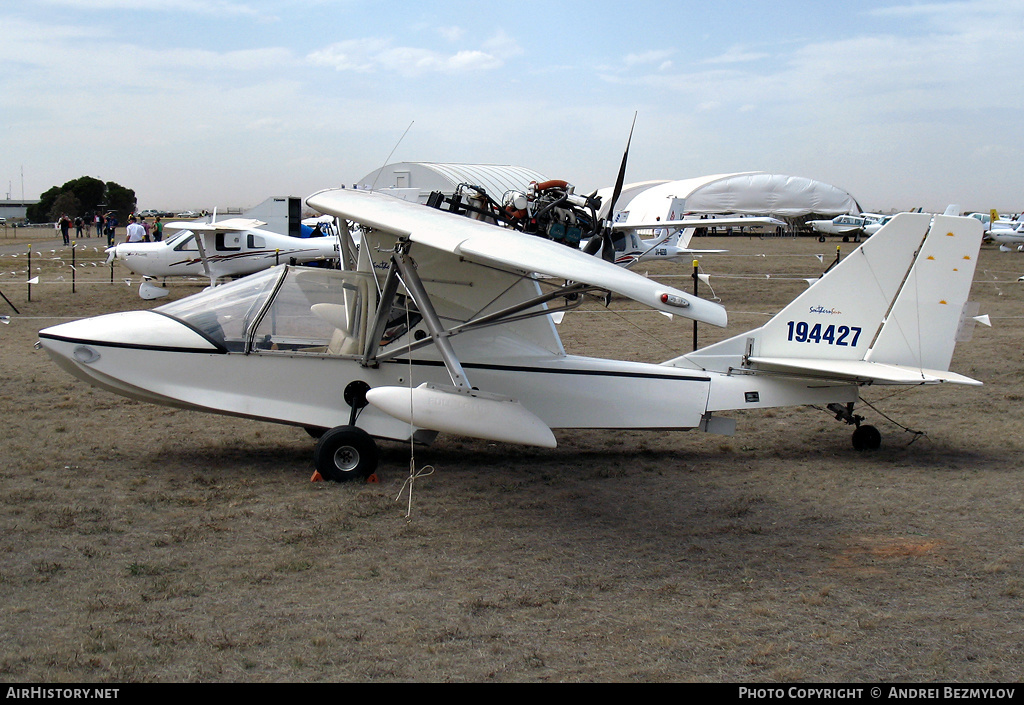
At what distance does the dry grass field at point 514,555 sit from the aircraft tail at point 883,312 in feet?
3.42

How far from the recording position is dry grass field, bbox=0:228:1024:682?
4211mm

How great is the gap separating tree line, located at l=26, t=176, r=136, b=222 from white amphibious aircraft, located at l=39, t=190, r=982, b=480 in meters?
95.7

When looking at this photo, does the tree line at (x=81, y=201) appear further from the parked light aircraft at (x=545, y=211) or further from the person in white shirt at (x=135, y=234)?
the parked light aircraft at (x=545, y=211)

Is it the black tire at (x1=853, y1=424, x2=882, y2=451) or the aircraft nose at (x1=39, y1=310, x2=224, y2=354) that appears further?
the black tire at (x1=853, y1=424, x2=882, y2=451)

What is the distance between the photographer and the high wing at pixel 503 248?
5027 millimetres

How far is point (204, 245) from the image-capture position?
23438mm

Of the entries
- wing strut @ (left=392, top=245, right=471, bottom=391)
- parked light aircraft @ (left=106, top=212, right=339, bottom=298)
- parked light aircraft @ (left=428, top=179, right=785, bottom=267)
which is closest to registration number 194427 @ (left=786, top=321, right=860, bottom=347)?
parked light aircraft @ (left=428, top=179, right=785, bottom=267)

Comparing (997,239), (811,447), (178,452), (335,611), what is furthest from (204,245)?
(997,239)

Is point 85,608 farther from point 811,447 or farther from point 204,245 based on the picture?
point 204,245

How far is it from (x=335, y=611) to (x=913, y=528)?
14.4ft

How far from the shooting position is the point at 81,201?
97000mm

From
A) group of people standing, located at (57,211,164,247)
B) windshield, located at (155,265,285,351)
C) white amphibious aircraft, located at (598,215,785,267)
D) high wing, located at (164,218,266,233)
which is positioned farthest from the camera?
group of people standing, located at (57,211,164,247)

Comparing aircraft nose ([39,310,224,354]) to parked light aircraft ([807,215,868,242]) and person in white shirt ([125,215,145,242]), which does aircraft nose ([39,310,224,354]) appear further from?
parked light aircraft ([807,215,868,242])

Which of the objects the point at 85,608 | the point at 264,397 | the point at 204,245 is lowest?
the point at 85,608
